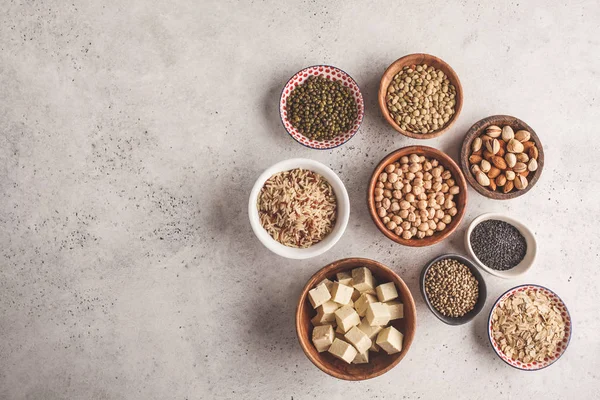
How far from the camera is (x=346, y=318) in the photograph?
6.71 feet

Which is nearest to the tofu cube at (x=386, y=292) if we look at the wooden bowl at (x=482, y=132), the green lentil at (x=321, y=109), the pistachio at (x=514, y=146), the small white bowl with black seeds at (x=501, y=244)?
the small white bowl with black seeds at (x=501, y=244)

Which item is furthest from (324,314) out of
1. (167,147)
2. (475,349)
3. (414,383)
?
(167,147)

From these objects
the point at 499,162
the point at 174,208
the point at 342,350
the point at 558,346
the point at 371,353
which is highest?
the point at 499,162

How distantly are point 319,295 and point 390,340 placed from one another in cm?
36

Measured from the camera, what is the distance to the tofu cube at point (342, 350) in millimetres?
2027

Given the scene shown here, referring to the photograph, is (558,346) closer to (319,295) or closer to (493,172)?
(493,172)

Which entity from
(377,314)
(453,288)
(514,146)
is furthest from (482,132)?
(377,314)

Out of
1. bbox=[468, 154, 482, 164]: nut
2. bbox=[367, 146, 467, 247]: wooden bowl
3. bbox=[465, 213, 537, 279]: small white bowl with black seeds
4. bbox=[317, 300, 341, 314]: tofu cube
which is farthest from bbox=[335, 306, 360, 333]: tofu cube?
bbox=[468, 154, 482, 164]: nut

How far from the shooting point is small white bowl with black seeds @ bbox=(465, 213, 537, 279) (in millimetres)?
2270

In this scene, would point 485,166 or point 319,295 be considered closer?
point 319,295

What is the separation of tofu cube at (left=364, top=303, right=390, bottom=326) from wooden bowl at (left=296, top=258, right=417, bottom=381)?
11 centimetres

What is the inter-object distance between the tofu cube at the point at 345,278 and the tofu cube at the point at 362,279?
0.02 metres

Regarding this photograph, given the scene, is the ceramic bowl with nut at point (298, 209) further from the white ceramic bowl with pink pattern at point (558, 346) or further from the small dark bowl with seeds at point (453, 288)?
the white ceramic bowl with pink pattern at point (558, 346)

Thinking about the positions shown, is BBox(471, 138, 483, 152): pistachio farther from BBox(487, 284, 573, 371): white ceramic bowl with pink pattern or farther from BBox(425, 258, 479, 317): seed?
BBox(487, 284, 573, 371): white ceramic bowl with pink pattern
